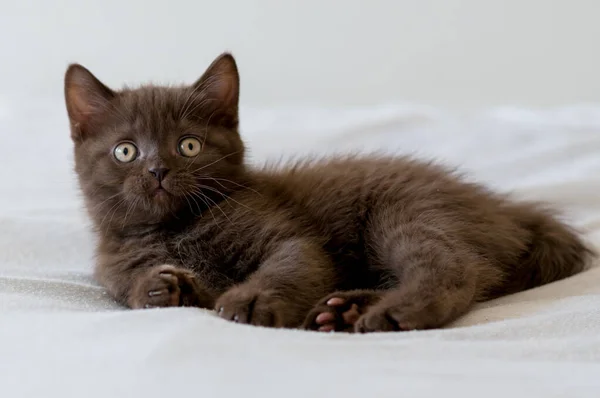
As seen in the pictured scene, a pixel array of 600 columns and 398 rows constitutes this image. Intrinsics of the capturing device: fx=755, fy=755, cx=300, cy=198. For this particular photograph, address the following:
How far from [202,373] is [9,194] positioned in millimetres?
1806

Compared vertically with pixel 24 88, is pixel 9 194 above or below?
below

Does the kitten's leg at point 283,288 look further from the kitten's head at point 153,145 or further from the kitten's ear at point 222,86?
the kitten's ear at point 222,86

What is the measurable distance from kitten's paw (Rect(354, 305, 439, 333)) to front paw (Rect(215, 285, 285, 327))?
0.16m

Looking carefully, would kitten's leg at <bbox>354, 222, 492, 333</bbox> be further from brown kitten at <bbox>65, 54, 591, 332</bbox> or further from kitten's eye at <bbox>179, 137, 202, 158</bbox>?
kitten's eye at <bbox>179, 137, 202, 158</bbox>

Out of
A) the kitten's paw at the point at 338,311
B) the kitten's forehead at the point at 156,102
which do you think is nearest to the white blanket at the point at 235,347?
the kitten's paw at the point at 338,311

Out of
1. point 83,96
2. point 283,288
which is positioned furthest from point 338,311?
point 83,96

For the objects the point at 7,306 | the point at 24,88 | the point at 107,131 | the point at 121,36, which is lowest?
the point at 7,306

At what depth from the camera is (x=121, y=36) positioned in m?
3.49

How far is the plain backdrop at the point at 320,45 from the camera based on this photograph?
347cm

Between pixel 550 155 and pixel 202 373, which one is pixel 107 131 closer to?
pixel 202 373

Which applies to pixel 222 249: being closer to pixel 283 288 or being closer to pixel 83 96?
pixel 283 288

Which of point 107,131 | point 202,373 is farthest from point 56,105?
point 202,373

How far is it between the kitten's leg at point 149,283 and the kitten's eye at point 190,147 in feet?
0.82

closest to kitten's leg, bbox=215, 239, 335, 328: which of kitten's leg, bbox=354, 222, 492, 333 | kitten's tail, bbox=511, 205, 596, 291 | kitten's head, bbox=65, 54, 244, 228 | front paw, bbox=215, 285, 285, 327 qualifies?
front paw, bbox=215, 285, 285, 327
